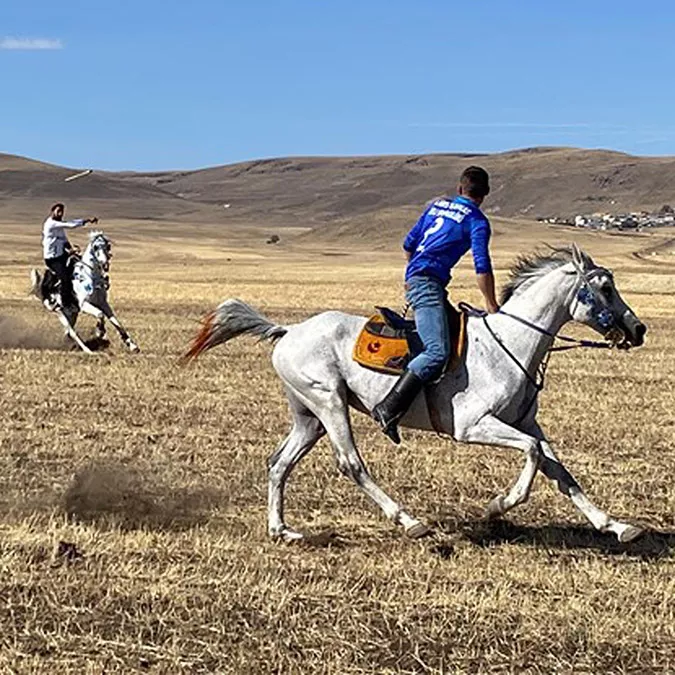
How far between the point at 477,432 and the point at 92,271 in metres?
13.8

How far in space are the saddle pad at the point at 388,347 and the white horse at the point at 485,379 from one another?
0.07m

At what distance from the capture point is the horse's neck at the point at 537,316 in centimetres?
925

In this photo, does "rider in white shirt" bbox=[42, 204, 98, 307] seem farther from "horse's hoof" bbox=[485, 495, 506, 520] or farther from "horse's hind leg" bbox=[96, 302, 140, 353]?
"horse's hoof" bbox=[485, 495, 506, 520]

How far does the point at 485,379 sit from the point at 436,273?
803mm

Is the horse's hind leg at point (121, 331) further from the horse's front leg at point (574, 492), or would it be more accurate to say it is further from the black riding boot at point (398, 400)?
the horse's front leg at point (574, 492)

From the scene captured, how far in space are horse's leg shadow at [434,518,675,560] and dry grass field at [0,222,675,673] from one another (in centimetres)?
3

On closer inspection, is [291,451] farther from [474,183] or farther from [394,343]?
[474,183]

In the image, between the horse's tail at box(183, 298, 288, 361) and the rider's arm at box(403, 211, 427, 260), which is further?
the horse's tail at box(183, 298, 288, 361)

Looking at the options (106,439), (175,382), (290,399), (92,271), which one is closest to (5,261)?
(92,271)

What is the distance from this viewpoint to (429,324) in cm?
911

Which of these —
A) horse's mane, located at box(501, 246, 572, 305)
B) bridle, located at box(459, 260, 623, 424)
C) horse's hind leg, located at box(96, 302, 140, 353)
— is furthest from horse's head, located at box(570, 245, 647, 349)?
horse's hind leg, located at box(96, 302, 140, 353)

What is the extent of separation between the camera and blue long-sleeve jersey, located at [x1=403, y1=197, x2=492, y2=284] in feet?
29.7

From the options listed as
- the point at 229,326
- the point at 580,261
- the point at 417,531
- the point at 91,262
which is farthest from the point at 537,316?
the point at 91,262

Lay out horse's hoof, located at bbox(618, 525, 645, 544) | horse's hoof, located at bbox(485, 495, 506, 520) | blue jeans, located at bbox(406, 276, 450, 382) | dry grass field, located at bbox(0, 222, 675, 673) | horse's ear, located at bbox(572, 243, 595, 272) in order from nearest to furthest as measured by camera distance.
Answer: dry grass field, located at bbox(0, 222, 675, 673) < horse's hoof, located at bbox(618, 525, 645, 544) < blue jeans, located at bbox(406, 276, 450, 382) < horse's hoof, located at bbox(485, 495, 506, 520) < horse's ear, located at bbox(572, 243, 595, 272)
